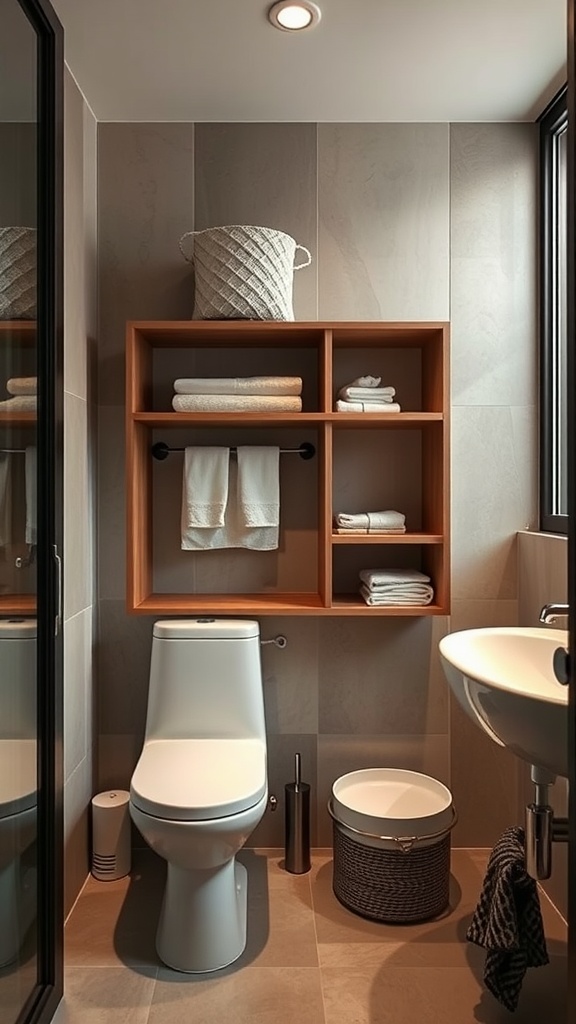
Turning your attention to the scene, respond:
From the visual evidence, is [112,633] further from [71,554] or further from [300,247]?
[300,247]

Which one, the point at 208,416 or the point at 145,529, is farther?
the point at 145,529

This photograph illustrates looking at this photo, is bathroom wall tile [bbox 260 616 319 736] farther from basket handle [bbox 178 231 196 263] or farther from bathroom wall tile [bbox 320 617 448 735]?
basket handle [bbox 178 231 196 263]

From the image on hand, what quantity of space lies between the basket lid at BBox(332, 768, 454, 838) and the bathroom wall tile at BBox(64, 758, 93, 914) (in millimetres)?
756

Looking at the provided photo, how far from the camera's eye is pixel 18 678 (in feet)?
5.02

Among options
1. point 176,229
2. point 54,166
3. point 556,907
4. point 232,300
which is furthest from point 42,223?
point 556,907

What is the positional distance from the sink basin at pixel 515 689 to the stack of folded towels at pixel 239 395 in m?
0.87

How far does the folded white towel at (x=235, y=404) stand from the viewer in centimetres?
227

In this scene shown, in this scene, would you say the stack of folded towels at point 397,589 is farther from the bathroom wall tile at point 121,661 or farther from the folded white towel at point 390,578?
the bathroom wall tile at point 121,661

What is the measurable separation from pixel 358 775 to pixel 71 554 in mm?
1118

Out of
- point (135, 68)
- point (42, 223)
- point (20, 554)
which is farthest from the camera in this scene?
point (135, 68)

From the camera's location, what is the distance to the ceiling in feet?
6.27

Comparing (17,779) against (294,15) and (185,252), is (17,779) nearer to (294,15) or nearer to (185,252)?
(185,252)

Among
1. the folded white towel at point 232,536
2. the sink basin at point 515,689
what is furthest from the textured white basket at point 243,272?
the sink basin at point 515,689

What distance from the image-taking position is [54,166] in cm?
170
